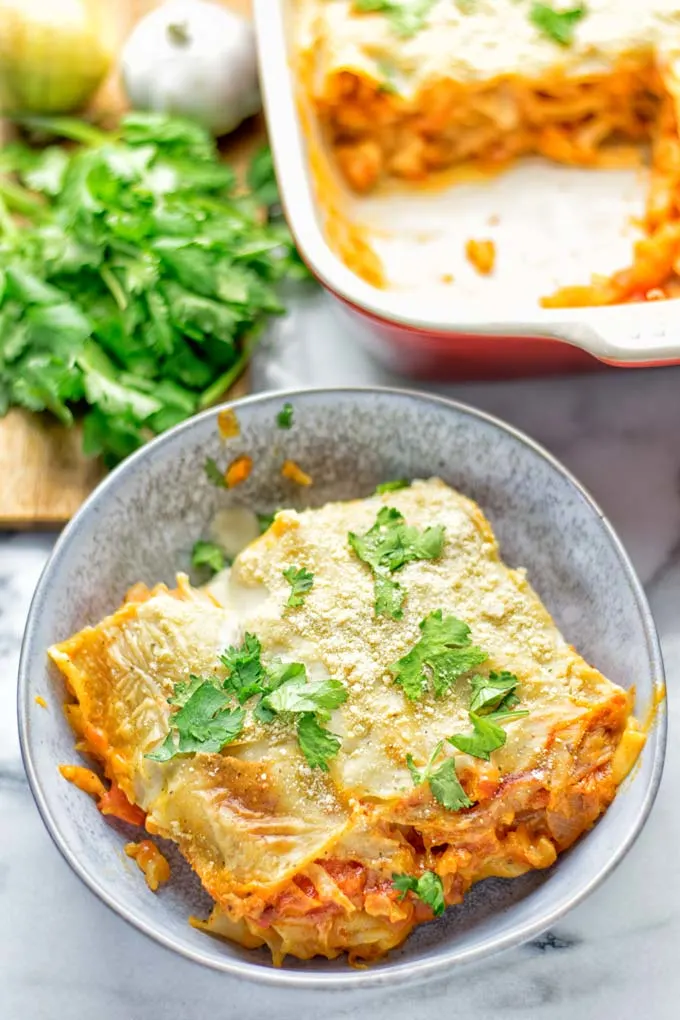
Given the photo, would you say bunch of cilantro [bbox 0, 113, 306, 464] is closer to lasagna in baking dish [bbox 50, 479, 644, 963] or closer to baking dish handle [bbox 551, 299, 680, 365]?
lasagna in baking dish [bbox 50, 479, 644, 963]

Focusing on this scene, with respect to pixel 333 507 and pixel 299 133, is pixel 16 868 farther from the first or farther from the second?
pixel 299 133

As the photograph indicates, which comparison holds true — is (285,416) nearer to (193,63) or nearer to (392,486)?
(392,486)

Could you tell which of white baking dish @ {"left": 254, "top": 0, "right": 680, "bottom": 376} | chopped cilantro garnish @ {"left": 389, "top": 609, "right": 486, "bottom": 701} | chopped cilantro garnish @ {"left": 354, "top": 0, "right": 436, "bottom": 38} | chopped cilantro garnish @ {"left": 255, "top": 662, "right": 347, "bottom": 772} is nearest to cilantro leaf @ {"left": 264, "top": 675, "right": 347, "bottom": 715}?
chopped cilantro garnish @ {"left": 255, "top": 662, "right": 347, "bottom": 772}

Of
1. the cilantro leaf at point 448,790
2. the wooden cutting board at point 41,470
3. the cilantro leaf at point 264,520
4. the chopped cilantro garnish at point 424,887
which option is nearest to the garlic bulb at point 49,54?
the wooden cutting board at point 41,470

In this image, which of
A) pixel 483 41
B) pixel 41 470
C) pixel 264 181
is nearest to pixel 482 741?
pixel 41 470

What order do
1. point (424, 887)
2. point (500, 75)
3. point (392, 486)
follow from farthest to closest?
point (500, 75), point (392, 486), point (424, 887)

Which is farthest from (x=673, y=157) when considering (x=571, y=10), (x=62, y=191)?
(x=62, y=191)
